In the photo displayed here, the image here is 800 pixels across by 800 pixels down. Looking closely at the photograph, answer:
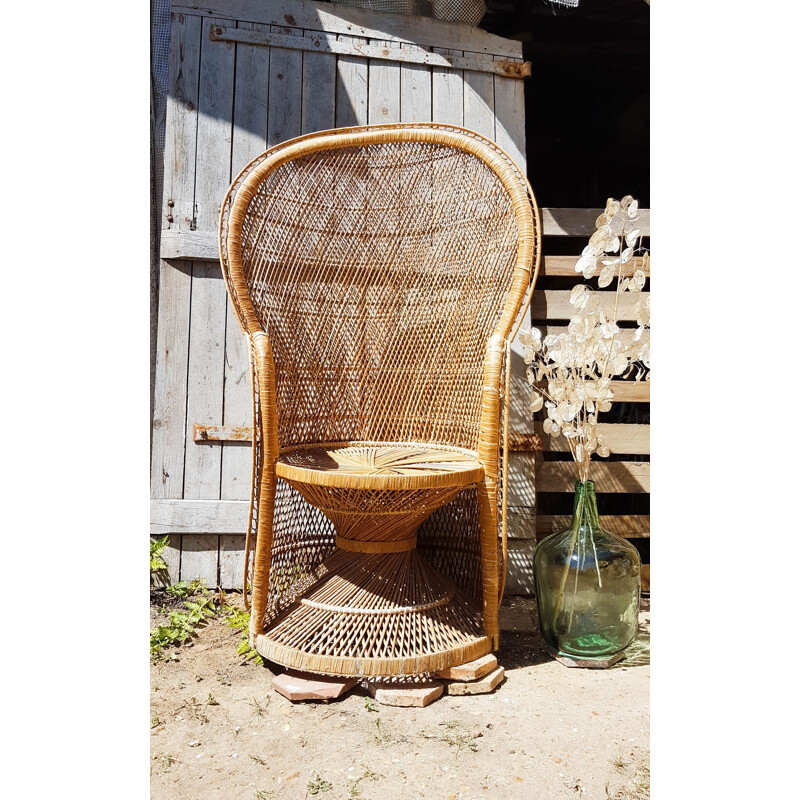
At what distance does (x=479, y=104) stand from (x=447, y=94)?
12cm

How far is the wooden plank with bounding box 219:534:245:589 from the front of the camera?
6.82ft

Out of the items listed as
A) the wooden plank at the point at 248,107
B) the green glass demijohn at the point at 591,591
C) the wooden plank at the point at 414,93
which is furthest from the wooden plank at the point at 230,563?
the wooden plank at the point at 414,93

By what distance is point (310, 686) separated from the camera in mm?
1427

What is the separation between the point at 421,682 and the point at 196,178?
1670 mm

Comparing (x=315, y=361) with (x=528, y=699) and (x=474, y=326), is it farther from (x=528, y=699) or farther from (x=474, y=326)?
(x=528, y=699)

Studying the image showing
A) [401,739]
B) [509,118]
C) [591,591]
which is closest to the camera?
[401,739]

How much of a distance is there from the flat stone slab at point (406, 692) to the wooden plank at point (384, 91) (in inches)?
69.2

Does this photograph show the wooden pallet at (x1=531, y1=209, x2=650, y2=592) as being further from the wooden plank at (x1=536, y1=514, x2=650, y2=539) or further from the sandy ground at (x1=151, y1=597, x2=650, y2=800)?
the sandy ground at (x1=151, y1=597, x2=650, y2=800)

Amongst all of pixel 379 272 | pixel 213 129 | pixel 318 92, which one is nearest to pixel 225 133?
pixel 213 129

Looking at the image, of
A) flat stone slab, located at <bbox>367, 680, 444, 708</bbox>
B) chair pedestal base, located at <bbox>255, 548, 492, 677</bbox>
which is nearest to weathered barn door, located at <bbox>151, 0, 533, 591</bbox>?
chair pedestal base, located at <bbox>255, 548, 492, 677</bbox>

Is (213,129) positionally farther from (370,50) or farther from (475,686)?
(475,686)
